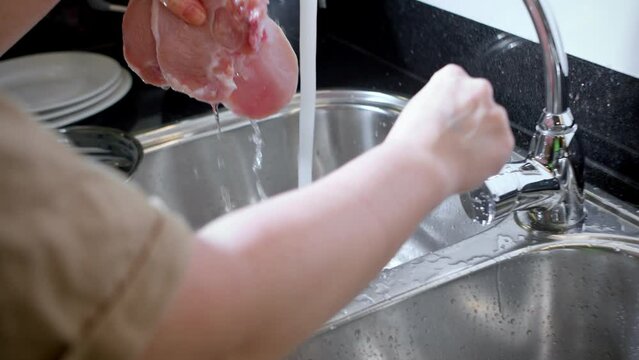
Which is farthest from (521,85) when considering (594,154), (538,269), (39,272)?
(39,272)

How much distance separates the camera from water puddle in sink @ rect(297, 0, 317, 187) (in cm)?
66

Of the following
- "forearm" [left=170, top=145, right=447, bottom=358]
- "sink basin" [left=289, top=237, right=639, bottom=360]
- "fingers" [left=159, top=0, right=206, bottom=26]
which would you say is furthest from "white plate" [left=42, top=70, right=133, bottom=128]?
"forearm" [left=170, top=145, right=447, bottom=358]

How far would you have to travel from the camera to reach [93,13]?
3.89 ft

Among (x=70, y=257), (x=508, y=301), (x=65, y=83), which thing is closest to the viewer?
(x=70, y=257)

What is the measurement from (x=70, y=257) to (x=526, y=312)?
1.75ft

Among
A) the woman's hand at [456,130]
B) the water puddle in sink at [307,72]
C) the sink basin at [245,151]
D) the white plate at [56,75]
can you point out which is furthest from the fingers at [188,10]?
the white plate at [56,75]

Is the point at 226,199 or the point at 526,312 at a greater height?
the point at 526,312

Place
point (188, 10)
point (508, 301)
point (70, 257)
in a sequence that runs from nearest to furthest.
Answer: point (70, 257), point (188, 10), point (508, 301)

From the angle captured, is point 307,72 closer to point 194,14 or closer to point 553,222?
point 194,14

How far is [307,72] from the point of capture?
0.71 m

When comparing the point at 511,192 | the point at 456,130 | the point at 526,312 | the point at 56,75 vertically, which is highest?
the point at 456,130

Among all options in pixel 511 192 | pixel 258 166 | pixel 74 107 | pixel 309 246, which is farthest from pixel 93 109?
pixel 309 246

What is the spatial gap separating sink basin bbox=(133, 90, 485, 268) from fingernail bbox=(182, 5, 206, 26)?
1.24ft

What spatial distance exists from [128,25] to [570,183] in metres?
0.45
